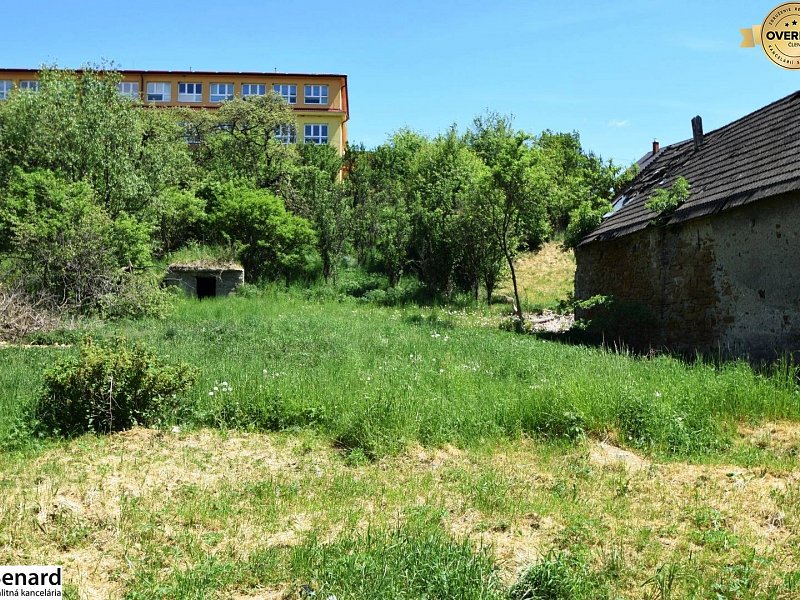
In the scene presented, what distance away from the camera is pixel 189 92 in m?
47.8

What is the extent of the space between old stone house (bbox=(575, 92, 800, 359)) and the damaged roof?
0.03m

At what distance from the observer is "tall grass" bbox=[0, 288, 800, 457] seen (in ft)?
22.9

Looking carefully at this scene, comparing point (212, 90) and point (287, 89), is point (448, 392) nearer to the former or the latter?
point (287, 89)

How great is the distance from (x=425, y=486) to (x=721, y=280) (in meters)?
9.91

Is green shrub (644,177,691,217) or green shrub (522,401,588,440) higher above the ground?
green shrub (644,177,691,217)

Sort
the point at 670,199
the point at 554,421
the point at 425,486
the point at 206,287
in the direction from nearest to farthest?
1. the point at 425,486
2. the point at 554,421
3. the point at 670,199
4. the point at 206,287

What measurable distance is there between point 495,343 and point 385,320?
5.71 m

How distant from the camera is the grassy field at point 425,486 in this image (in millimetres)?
3887

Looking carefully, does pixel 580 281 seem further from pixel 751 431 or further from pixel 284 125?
pixel 284 125

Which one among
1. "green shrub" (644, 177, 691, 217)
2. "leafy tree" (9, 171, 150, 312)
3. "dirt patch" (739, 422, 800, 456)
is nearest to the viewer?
"dirt patch" (739, 422, 800, 456)

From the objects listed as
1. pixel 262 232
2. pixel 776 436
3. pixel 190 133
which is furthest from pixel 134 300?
pixel 190 133

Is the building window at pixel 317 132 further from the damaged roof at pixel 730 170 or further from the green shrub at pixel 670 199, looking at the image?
the green shrub at pixel 670 199

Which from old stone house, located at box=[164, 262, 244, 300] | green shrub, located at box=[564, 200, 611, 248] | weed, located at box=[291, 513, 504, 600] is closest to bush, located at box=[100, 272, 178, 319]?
old stone house, located at box=[164, 262, 244, 300]

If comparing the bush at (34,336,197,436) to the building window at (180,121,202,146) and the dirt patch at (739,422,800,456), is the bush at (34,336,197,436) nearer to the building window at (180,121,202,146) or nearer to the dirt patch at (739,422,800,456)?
the dirt patch at (739,422,800,456)
